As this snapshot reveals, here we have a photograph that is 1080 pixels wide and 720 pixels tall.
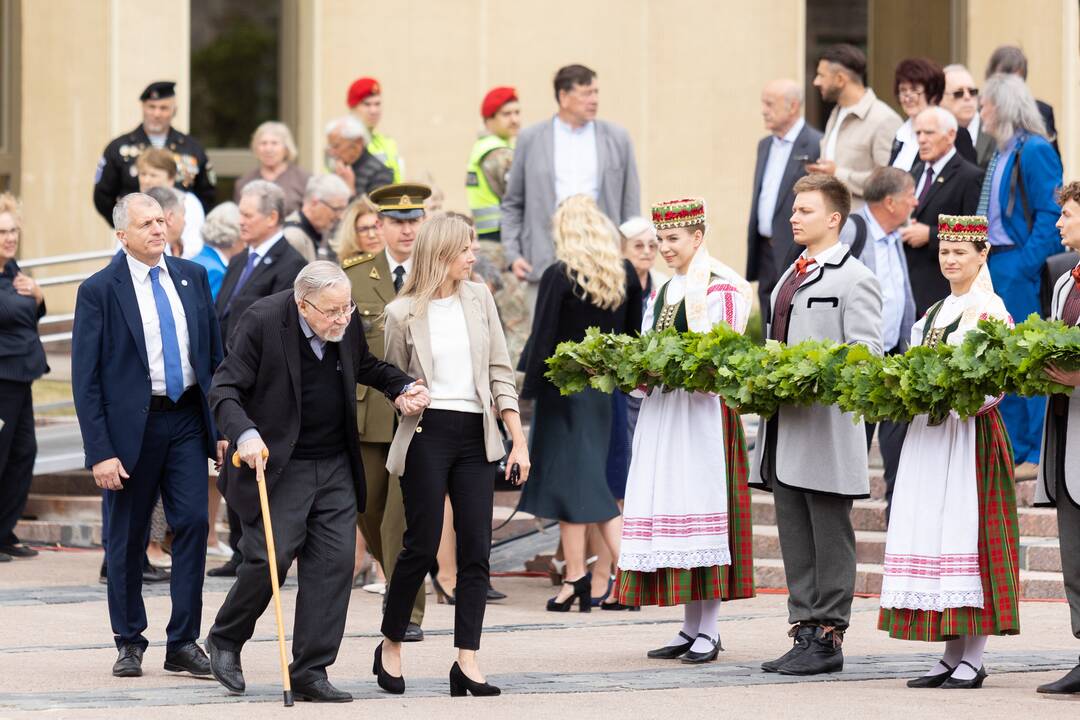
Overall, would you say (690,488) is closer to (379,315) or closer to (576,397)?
(379,315)

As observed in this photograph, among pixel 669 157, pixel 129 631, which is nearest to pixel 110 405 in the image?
pixel 129 631

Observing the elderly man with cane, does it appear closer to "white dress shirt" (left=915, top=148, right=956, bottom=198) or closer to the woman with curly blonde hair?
the woman with curly blonde hair

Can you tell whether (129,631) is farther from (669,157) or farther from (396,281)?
(669,157)

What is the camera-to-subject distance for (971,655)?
8164mm

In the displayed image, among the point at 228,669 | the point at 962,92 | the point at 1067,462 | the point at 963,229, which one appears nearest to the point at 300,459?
the point at 228,669

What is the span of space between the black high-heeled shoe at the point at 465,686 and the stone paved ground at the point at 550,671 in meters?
0.06

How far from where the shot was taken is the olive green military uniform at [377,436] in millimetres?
9352

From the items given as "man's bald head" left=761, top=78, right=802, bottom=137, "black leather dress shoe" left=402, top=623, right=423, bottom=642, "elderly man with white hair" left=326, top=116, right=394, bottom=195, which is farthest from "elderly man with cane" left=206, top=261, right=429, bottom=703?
"elderly man with white hair" left=326, top=116, right=394, bottom=195

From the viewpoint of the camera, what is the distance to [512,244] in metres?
13.2

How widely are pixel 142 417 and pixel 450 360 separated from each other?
1.35 meters

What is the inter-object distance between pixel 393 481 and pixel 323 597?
160 cm

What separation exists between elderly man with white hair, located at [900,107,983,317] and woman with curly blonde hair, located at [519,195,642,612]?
1.89 metres

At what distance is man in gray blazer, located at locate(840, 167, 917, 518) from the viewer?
11023 millimetres

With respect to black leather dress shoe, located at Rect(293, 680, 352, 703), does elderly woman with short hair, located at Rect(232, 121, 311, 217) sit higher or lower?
higher
